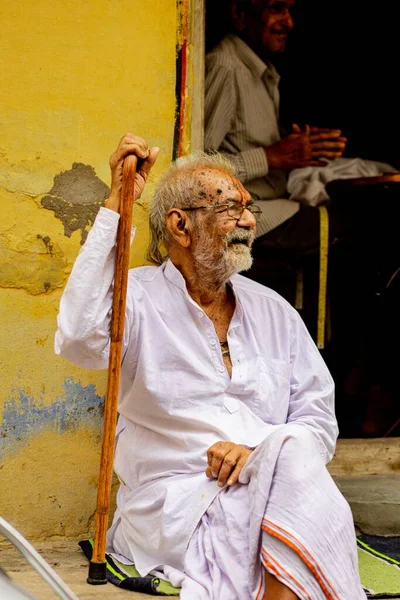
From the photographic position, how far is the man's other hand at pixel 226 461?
3111 millimetres

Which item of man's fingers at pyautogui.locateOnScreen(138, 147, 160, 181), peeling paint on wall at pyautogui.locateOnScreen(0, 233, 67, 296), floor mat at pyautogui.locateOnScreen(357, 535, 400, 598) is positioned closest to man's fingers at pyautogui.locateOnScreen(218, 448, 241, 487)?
floor mat at pyautogui.locateOnScreen(357, 535, 400, 598)

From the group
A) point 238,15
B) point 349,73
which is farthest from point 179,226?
point 349,73

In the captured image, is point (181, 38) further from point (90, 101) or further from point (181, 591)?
point (181, 591)

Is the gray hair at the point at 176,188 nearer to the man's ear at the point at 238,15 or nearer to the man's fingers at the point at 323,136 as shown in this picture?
the man's fingers at the point at 323,136

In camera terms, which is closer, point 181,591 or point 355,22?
point 181,591

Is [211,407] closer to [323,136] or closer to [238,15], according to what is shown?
[323,136]

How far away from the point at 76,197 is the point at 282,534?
169 centimetres

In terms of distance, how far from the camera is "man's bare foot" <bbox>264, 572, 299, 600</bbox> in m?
2.74

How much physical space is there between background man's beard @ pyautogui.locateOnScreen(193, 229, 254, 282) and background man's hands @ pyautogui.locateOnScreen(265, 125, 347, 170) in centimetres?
190

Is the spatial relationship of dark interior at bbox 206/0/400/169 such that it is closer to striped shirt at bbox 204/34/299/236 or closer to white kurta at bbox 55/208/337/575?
striped shirt at bbox 204/34/299/236

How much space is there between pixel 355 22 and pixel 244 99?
7.35ft

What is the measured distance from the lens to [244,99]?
546 centimetres

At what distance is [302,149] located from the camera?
545 centimetres

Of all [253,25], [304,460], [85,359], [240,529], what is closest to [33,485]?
[85,359]
